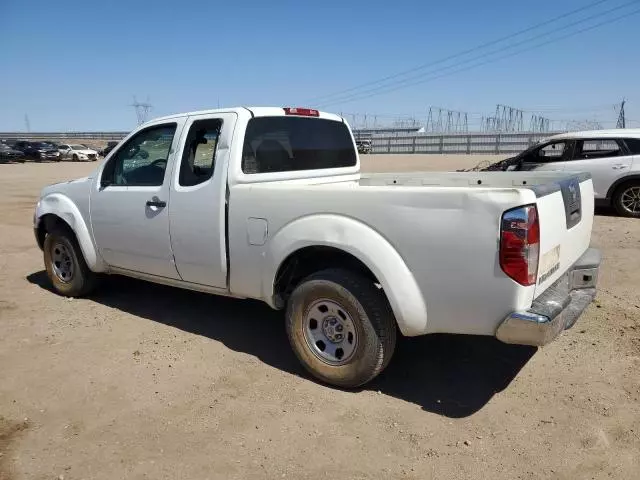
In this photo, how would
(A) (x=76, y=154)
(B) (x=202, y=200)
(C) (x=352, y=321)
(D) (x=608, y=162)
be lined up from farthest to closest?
(A) (x=76, y=154) < (D) (x=608, y=162) < (B) (x=202, y=200) < (C) (x=352, y=321)

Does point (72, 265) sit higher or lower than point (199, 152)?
lower

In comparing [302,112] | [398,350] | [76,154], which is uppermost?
[302,112]

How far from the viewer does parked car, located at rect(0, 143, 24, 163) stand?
3597 cm

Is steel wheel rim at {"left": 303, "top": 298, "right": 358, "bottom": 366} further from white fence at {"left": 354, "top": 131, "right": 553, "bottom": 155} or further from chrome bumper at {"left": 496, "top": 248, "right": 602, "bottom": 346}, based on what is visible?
white fence at {"left": 354, "top": 131, "right": 553, "bottom": 155}

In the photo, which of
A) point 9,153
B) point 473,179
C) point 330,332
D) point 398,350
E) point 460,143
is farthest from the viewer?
point 460,143

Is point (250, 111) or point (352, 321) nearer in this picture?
point (352, 321)

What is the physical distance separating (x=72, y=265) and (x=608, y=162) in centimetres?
905

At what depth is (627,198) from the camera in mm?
9609

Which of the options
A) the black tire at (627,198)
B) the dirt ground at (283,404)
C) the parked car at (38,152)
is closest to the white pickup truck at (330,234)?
the dirt ground at (283,404)

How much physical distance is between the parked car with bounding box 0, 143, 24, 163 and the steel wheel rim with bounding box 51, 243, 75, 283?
1426 inches

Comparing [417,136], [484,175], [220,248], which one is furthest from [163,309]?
[417,136]

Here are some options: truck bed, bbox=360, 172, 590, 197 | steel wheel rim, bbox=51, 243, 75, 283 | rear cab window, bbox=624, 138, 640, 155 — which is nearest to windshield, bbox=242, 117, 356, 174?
truck bed, bbox=360, 172, 590, 197

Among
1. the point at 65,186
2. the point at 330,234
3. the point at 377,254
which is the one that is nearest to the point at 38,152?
the point at 65,186

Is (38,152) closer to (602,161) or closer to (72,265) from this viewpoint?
(72,265)
